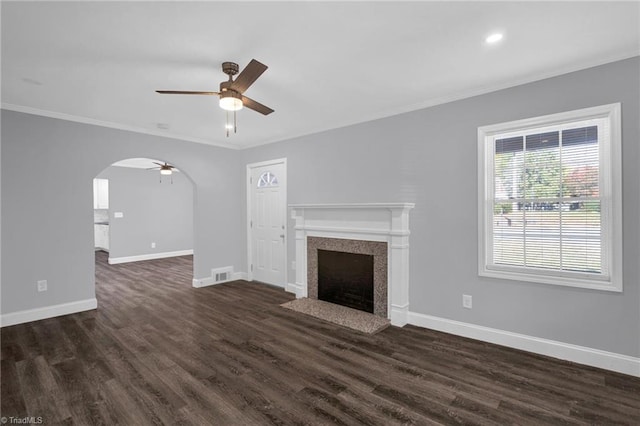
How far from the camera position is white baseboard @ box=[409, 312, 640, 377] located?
Result: 2.49 meters

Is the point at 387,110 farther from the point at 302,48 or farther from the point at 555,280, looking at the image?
the point at 555,280

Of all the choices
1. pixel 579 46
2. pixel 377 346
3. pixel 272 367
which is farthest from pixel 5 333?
pixel 579 46

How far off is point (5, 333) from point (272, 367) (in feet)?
10.4

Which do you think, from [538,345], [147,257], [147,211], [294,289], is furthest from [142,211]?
[538,345]

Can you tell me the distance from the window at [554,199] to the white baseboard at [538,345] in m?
0.57

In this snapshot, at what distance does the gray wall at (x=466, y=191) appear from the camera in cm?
246

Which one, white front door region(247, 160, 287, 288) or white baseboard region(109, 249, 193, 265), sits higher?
white front door region(247, 160, 287, 288)

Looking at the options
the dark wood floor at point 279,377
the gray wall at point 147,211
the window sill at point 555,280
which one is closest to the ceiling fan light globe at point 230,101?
the dark wood floor at point 279,377

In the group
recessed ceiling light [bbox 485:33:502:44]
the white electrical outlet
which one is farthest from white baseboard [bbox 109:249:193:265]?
recessed ceiling light [bbox 485:33:502:44]

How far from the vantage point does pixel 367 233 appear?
3904mm

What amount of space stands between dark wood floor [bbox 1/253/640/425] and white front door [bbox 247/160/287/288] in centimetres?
165

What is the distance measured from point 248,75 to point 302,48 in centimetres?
48

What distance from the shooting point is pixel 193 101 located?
3.48 m

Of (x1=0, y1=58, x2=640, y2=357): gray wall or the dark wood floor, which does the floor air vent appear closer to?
(x1=0, y1=58, x2=640, y2=357): gray wall
